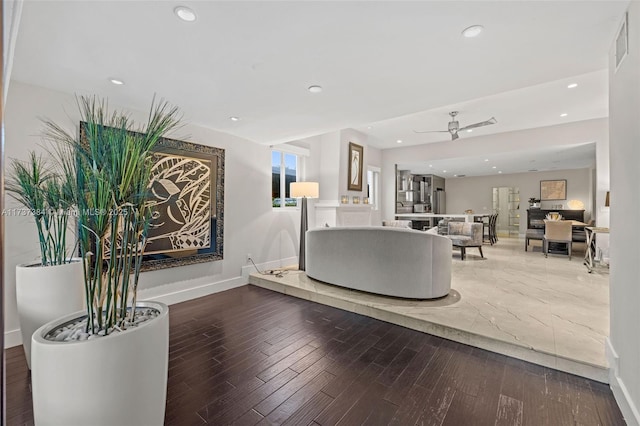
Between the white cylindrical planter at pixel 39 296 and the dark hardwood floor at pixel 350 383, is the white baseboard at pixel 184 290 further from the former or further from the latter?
the white cylindrical planter at pixel 39 296

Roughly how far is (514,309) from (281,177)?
410 centimetres

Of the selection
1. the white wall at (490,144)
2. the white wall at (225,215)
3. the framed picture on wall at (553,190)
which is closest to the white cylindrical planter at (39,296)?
the white wall at (225,215)

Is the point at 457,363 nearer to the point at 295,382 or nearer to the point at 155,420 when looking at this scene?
the point at 295,382

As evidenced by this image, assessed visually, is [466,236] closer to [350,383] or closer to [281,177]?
[281,177]

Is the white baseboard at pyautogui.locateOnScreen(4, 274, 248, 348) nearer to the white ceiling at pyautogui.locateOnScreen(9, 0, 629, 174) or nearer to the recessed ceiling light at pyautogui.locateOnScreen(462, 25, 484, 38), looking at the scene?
the white ceiling at pyautogui.locateOnScreen(9, 0, 629, 174)

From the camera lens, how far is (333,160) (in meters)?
5.91

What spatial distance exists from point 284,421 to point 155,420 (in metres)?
0.69

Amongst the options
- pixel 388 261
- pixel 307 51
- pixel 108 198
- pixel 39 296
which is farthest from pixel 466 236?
pixel 39 296

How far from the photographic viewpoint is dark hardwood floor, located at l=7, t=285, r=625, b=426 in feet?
5.38

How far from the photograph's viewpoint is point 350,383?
194cm

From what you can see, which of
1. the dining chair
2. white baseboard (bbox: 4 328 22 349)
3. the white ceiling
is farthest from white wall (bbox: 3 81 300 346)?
the dining chair

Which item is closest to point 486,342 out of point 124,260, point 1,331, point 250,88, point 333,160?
point 124,260

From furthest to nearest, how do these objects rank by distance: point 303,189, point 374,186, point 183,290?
point 374,186, point 303,189, point 183,290

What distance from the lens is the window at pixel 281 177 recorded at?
5.26m
